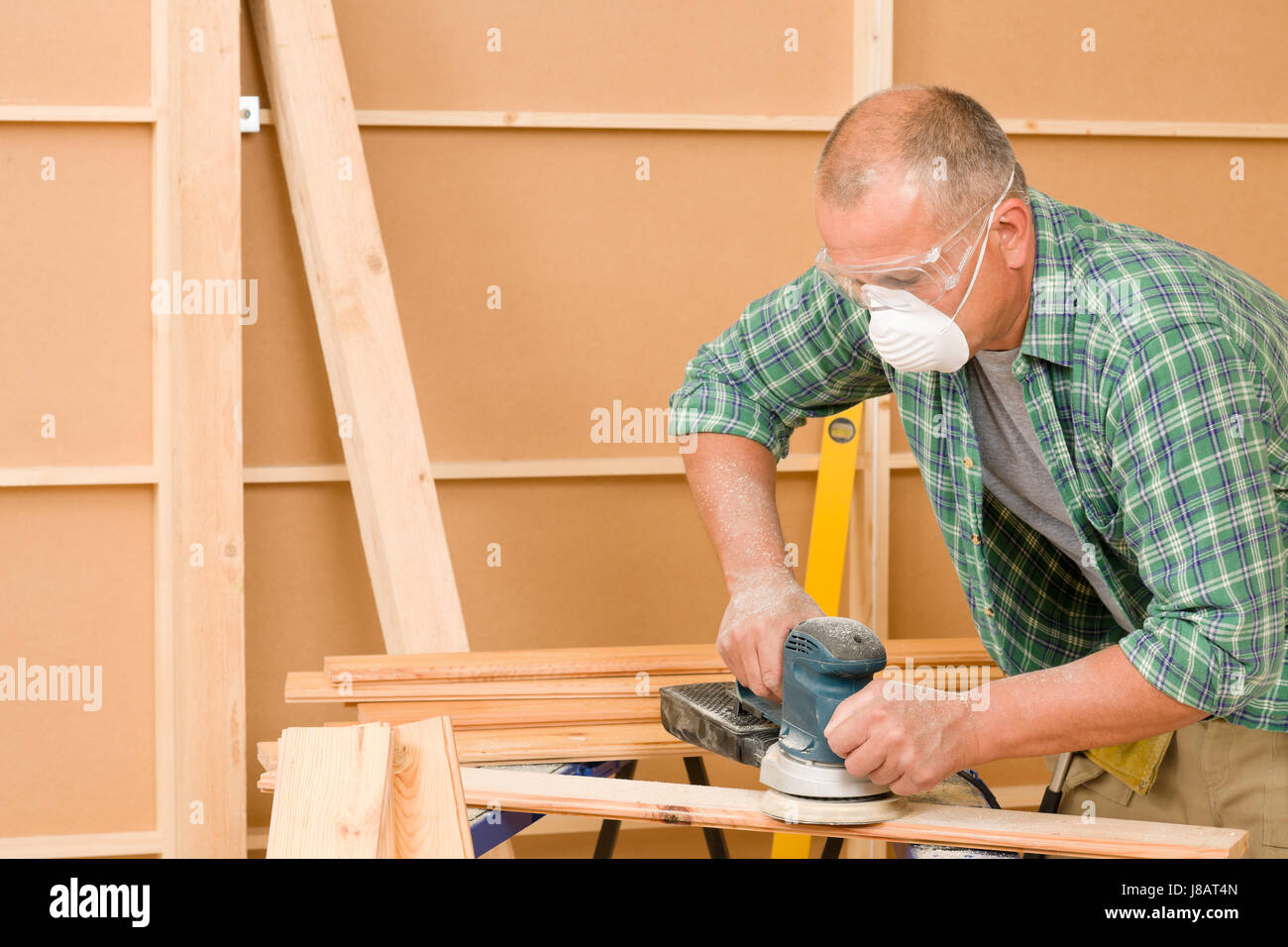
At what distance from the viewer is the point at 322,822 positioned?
4.37 feet

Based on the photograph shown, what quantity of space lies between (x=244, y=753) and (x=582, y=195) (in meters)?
1.62

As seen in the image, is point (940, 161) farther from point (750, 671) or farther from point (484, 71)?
point (484, 71)

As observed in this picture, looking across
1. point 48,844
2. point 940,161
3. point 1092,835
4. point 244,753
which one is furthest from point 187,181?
point 1092,835

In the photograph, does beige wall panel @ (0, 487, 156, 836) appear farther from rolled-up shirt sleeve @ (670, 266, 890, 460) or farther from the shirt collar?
the shirt collar

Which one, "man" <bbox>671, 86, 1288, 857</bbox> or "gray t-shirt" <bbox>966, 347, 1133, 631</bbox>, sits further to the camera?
"gray t-shirt" <bbox>966, 347, 1133, 631</bbox>

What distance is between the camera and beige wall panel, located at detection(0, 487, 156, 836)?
2889mm

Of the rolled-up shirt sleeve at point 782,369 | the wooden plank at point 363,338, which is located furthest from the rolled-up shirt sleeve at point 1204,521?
the wooden plank at point 363,338

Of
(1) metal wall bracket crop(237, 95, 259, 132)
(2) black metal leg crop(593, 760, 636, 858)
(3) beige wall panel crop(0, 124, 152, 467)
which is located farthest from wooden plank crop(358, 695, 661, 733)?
(1) metal wall bracket crop(237, 95, 259, 132)

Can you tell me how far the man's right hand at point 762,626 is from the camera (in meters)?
1.76

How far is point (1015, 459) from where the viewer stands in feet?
6.03

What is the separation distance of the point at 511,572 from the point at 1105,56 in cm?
215

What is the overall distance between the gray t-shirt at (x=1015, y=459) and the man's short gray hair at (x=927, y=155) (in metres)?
0.27

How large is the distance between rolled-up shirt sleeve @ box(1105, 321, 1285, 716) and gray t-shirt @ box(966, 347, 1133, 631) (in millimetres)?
292

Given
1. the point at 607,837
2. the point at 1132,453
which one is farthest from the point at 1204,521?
the point at 607,837
